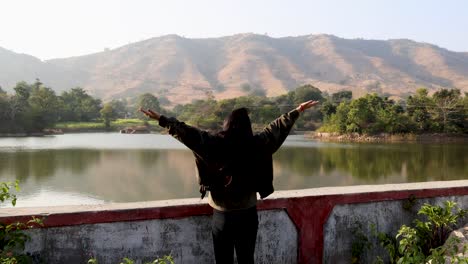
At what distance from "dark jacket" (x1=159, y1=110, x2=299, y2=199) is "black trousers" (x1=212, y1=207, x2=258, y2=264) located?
0.16m

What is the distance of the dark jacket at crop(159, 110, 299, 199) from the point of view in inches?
85.2

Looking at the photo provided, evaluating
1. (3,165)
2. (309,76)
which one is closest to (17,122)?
(3,165)

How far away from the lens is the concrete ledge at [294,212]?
97.3 inches

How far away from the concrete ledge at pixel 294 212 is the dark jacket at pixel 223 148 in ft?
1.57

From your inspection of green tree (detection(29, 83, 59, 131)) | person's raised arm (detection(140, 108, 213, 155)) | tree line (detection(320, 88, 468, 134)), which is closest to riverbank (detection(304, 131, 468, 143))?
tree line (detection(320, 88, 468, 134))

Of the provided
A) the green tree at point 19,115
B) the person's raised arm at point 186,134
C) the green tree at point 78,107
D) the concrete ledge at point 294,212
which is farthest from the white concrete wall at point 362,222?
the green tree at point 78,107

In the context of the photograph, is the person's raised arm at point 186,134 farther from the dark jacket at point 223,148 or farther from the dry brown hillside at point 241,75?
the dry brown hillside at point 241,75

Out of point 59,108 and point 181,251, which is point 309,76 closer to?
point 59,108

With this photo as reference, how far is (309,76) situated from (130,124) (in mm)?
119238

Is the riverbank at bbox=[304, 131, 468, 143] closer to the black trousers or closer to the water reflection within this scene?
the water reflection

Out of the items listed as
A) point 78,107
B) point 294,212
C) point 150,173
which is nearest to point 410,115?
point 150,173

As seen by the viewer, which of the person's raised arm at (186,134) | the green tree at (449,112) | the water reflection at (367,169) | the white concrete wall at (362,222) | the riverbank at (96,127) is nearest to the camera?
the person's raised arm at (186,134)

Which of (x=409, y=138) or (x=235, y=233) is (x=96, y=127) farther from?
(x=235, y=233)

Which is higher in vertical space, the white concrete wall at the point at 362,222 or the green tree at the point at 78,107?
the green tree at the point at 78,107
